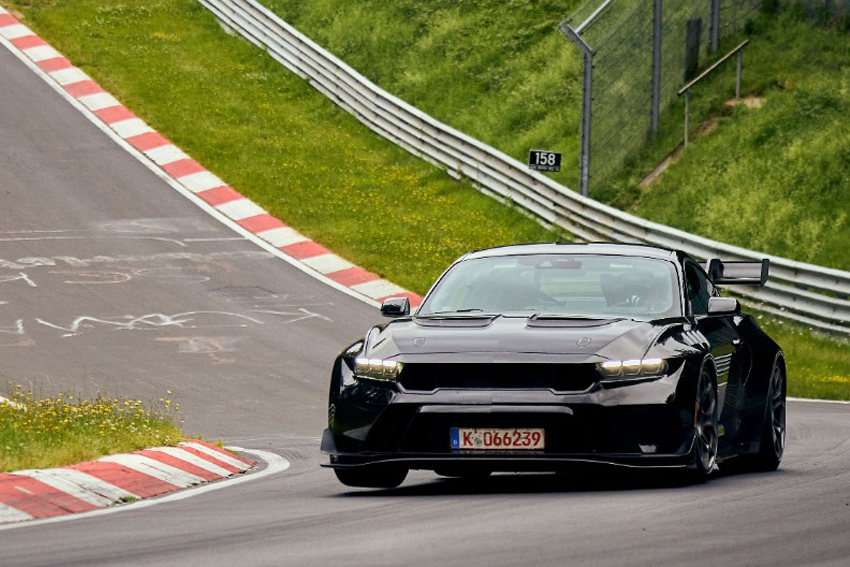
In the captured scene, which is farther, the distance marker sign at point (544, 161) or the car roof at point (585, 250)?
the distance marker sign at point (544, 161)

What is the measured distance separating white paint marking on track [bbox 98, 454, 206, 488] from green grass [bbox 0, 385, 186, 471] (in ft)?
0.44

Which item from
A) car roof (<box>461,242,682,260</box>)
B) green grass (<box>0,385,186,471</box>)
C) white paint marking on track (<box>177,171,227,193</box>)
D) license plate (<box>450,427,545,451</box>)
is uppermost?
white paint marking on track (<box>177,171,227,193</box>)

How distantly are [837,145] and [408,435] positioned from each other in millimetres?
17954

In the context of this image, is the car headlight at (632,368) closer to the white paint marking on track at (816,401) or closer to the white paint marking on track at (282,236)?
the white paint marking on track at (816,401)

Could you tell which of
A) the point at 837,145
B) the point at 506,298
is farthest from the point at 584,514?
the point at 837,145

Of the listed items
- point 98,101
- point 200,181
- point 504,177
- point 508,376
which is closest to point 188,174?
point 200,181

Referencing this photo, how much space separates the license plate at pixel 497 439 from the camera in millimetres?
9312

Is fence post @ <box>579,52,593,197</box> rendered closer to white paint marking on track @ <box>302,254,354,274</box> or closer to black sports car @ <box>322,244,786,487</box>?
white paint marking on track @ <box>302,254,354,274</box>

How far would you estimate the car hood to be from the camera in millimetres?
9469

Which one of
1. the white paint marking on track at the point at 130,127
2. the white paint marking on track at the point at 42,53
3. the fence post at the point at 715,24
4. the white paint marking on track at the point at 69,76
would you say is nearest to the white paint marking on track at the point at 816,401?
the fence post at the point at 715,24

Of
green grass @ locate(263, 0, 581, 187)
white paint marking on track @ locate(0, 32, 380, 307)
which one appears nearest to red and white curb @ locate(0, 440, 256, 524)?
white paint marking on track @ locate(0, 32, 380, 307)

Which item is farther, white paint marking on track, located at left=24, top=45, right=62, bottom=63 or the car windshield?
white paint marking on track, located at left=24, top=45, right=62, bottom=63

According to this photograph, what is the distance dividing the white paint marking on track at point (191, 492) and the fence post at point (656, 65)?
1621 cm

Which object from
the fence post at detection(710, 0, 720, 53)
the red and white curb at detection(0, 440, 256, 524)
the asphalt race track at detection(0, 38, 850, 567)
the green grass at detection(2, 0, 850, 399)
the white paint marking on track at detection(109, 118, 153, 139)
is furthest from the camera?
the white paint marking on track at detection(109, 118, 153, 139)
